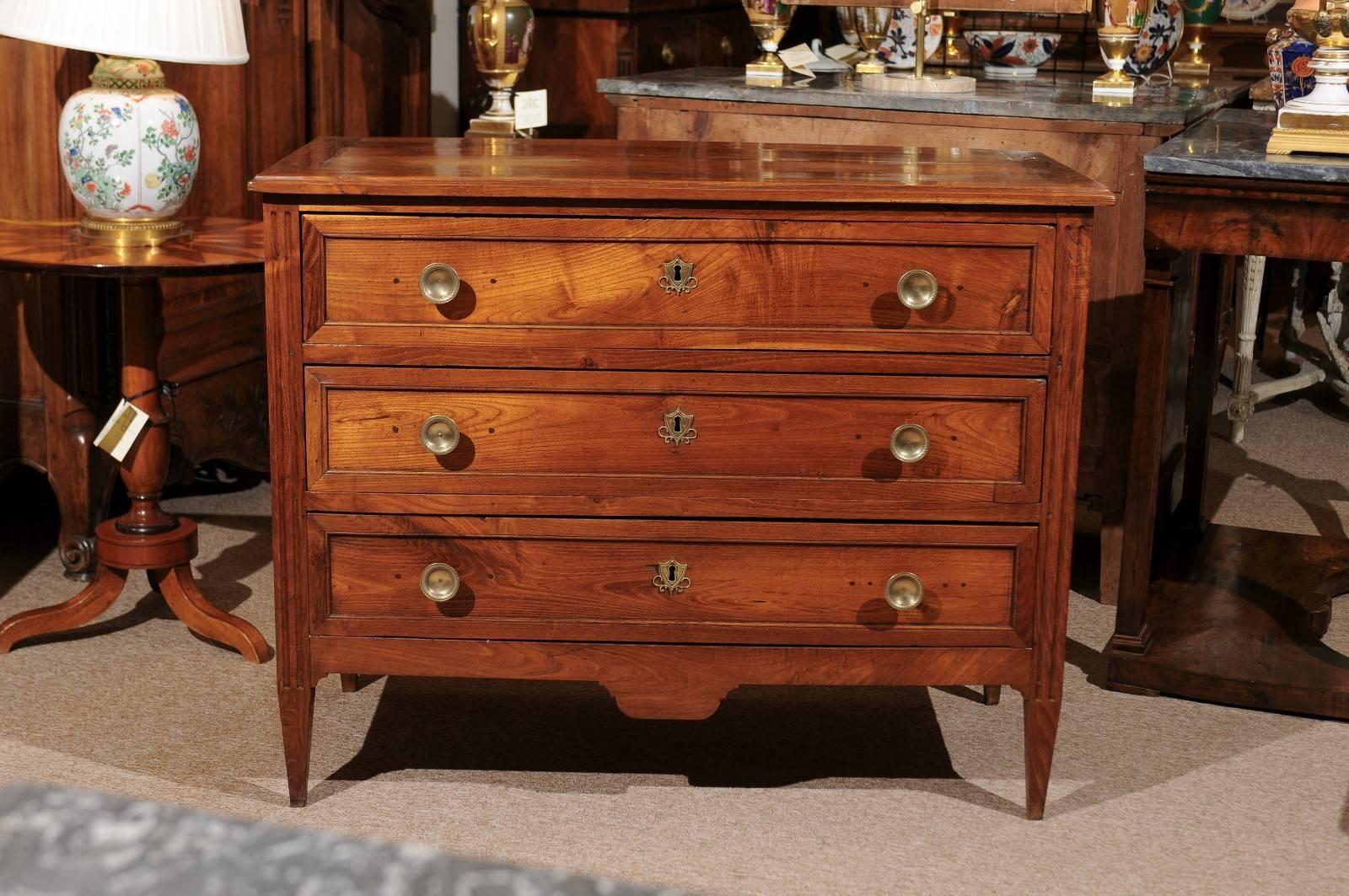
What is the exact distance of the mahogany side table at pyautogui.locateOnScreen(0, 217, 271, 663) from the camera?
2674mm

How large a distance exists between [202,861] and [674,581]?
5.06ft

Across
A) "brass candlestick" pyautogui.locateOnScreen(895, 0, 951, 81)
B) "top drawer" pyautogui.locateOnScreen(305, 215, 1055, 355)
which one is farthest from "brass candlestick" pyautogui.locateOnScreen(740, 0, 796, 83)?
"top drawer" pyautogui.locateOnScreen(305, 215, 1055, 355)

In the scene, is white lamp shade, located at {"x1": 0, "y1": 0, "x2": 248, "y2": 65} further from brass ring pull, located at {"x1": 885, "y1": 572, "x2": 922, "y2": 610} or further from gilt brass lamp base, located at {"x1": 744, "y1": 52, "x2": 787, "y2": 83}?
brass ring pull, located at {"x1": 885, "y1": 572, "x2": 922, "y2": 610}

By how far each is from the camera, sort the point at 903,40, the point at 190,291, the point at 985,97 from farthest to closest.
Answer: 1. the point at 903,40
2. the point at 190,291
3. the point at 985,97

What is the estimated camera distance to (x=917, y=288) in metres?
2.17

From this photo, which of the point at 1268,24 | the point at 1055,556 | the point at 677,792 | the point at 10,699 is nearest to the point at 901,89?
the point at 1055,556

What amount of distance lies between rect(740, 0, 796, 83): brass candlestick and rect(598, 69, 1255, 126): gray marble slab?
4 centimetres

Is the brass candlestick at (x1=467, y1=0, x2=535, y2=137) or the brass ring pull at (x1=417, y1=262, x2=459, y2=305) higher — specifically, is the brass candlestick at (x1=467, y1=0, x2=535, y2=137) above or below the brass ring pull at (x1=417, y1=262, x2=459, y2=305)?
above

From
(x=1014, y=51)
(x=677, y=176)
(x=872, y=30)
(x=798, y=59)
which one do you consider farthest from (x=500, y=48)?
(x=677, y=176)

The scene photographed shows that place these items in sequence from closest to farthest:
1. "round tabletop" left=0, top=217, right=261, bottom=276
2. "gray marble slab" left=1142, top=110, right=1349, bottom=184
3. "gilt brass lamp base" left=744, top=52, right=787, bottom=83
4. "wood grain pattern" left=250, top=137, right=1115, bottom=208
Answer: "wood grain pattern" left=250, top=137, right=1115, bottom=208, "gray marble slab" left=1142, top=110, right=1349, bottom=184, "round tabletop" left=0, top=217, right=261, bottom=276, "gilt brass lamp base" left=744, top=52, right=787, bottom=83

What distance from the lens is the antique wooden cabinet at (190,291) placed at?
125 inches

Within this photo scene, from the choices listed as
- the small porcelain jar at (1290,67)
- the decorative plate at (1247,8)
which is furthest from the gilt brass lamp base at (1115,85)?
the decorative plate at (1247,8)

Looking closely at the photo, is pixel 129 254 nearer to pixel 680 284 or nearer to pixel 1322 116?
pixel 680 284

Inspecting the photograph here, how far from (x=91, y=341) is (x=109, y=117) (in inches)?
25.7
